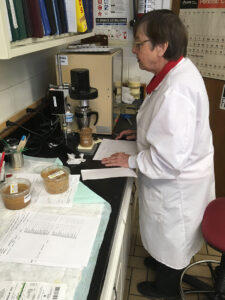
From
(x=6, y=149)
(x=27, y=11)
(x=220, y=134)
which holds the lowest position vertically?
(x=220, y=134)

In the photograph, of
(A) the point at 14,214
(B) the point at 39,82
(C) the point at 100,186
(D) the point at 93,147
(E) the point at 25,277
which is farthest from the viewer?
(B) the point at 39,82

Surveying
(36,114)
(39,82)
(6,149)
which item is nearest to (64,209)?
(6,149)

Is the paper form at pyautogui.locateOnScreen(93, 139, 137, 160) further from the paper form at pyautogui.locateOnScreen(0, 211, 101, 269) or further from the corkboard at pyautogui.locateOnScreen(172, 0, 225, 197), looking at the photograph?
the corkboard at pyautogui.locateOnScreen(172, 0, 225, 197)

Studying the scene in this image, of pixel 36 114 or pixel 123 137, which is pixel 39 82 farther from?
pixel 123 137

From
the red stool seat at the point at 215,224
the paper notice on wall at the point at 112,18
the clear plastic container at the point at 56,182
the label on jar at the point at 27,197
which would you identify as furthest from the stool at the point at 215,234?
the paper notice on wall at the point at 112,18

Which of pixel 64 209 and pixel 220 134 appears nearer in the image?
pixel 64 209

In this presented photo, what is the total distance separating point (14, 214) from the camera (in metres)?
0.92

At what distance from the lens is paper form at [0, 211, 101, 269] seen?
2.41 ft

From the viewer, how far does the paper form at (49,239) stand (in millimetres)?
736

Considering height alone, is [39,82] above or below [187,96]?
below

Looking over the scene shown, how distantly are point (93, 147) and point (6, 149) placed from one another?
0.47m

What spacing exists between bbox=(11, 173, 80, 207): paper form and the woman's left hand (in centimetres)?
19

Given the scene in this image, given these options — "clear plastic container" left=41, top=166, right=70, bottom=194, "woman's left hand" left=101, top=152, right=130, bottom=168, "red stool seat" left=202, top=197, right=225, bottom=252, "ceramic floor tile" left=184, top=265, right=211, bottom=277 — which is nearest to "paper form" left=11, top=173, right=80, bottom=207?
"clear plastic container" left=41, top=166, right=70, bottom=194

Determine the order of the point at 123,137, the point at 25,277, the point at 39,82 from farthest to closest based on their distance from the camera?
1. the point at 39,82
2. the point at 123,137
3. the point at 25,277
